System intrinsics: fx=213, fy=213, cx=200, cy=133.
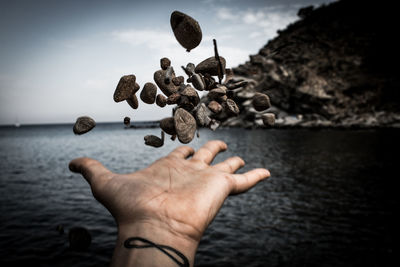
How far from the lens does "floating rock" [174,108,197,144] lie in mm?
1658

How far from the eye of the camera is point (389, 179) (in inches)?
583

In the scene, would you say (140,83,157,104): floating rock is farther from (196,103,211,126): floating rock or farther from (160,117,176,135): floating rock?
(196,103,211,126): floating rock

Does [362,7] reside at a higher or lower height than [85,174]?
higher

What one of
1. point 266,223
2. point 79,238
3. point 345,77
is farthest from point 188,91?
point 345,77

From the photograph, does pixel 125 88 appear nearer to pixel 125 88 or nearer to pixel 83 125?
pixel 125 88

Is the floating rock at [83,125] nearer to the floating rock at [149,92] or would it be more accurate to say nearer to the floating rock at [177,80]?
the floating rock at [149,92]

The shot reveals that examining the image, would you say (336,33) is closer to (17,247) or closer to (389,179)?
(389,179)

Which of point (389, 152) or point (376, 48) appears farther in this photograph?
point (376, 48)

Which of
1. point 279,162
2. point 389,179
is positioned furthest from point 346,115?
point 389,179

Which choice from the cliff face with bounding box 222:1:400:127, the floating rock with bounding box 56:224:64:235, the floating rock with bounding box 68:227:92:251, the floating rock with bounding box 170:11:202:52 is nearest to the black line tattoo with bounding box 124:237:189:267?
the floating rock with bounding box 170:11:202:52

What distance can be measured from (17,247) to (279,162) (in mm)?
21138

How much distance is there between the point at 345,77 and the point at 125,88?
2612 inches

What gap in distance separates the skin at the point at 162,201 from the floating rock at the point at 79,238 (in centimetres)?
677

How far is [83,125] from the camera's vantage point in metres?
1.73
